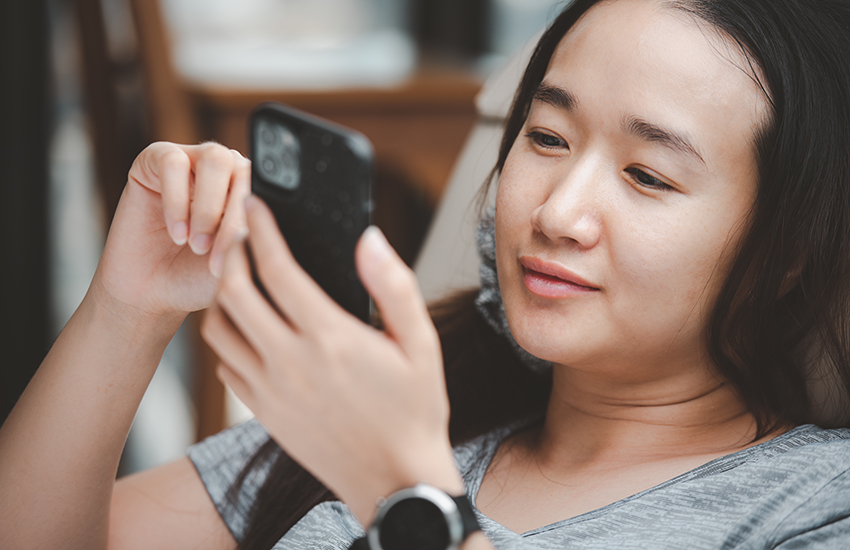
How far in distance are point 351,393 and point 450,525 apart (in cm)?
12

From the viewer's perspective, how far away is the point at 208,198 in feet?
2.23

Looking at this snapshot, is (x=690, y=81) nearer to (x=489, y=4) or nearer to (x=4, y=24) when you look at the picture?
(x=4, y=24)

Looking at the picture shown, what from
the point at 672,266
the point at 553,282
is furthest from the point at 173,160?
the point at 672,266

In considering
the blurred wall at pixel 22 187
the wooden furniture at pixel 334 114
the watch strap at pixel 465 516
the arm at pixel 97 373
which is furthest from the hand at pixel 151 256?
the wooden furniture at pixel 334 114

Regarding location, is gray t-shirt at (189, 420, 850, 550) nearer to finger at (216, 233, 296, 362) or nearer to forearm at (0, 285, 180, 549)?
forearm at (0, 285, 180, 549)

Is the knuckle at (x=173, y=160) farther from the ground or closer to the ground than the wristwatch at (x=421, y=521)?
farther from the ground

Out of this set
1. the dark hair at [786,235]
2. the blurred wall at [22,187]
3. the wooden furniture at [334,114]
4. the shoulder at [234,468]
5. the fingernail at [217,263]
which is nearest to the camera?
the fingernail at [217,263]

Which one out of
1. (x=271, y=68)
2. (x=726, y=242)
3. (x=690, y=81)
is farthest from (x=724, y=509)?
(x=271, y=68)

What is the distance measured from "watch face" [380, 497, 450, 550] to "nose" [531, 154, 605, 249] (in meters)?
0.32

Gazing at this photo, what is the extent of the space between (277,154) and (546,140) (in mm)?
362

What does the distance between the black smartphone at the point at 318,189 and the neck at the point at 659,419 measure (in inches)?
17.3

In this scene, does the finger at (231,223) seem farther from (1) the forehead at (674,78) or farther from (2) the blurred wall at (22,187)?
(2) the blurred wall at (22,187)

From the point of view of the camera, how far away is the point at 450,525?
1.72ft

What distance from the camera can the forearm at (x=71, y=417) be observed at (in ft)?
2.64
